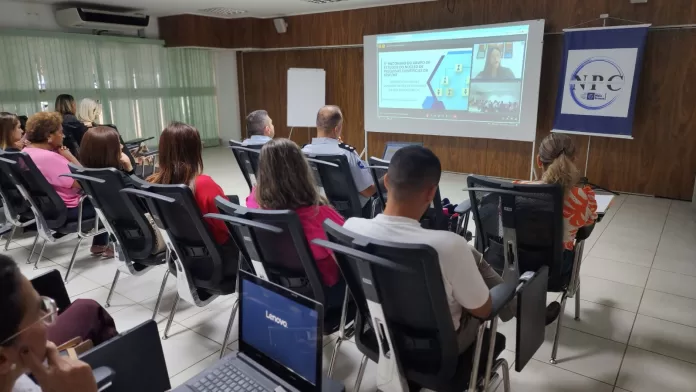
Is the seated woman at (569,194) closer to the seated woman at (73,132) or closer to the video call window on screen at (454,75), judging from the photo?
the video call window on screen at (454,75)

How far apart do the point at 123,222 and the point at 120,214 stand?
50 millimetres

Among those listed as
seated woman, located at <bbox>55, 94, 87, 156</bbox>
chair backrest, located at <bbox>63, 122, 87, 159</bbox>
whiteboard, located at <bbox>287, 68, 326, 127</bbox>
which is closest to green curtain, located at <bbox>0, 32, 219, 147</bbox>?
whiteboard, located at <bbox>287, 68, 326, 127</bbox>

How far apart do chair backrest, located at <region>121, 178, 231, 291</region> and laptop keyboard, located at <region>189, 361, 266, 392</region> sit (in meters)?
0.87

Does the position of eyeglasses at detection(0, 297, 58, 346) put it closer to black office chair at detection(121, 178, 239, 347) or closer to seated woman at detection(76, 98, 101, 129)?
black office chair at detection(121, 178, 239, 347)

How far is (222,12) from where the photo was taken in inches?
295

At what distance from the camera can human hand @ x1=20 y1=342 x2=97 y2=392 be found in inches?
33.5

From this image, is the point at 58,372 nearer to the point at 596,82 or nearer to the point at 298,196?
the point at 298,196

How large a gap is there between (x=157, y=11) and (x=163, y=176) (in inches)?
241

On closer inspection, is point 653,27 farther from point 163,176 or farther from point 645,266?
point 163,176

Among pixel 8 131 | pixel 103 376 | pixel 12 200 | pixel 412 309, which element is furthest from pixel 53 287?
pixel 8 131

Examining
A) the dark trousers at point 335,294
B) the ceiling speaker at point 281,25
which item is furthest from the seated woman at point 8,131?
the ceiling speaker at point 281,25

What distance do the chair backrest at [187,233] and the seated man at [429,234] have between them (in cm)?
86

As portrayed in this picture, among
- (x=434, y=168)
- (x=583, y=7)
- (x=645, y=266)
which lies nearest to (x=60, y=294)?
(x=434, y=168)

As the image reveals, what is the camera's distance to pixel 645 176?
5.16 meters
